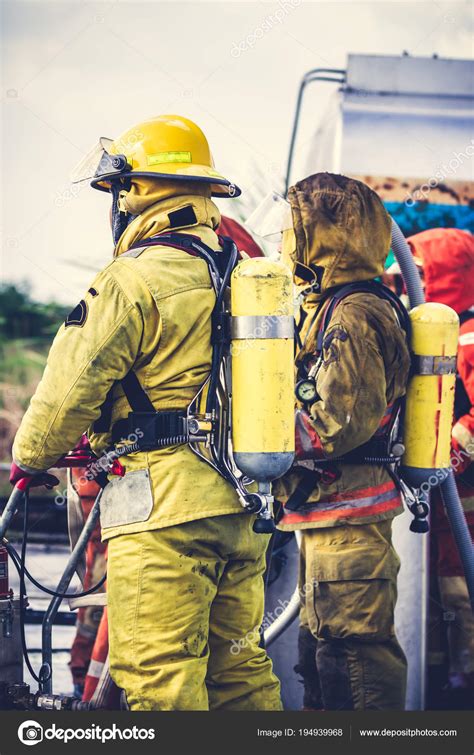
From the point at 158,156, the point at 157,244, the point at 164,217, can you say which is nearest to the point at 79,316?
the point at 157,244

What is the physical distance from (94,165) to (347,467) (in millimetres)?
1393

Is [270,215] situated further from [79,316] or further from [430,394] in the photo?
[79,316]

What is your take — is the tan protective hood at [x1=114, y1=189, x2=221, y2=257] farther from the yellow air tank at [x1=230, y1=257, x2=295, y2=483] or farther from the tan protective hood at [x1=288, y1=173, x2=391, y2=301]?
the tan protective hood at [x1=288, y1=173, x2=391, y2=301]

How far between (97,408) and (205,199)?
0.77 m

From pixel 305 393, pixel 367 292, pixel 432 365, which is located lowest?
pixel 305 393

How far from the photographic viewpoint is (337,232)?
4.04 m

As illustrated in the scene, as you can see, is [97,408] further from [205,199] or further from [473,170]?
[473,170]

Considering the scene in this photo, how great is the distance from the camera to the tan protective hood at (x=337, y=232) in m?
4.03

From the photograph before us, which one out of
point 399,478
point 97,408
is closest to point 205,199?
point 97,408

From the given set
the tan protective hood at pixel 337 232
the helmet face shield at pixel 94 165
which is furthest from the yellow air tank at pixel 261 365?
the tan protective hood at pixel 337 232

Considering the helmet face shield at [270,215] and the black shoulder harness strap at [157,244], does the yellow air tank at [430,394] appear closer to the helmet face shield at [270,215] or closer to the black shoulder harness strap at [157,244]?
the helmet face shield at [270,215]

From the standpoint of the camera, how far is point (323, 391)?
3781 millimetres

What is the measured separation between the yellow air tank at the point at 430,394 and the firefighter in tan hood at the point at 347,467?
3.4 inches

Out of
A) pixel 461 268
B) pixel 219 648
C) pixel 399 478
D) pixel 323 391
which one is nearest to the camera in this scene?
pixel 219 648
